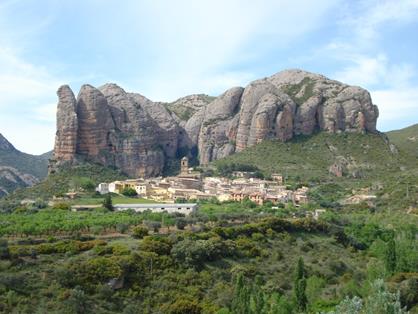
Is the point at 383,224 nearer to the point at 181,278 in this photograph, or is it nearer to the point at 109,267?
the point at 181,278

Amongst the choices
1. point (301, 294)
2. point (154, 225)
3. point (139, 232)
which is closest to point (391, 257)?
point (301, 294)

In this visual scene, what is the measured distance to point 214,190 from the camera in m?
94.4

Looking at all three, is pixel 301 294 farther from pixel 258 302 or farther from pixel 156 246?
pixel 156 246

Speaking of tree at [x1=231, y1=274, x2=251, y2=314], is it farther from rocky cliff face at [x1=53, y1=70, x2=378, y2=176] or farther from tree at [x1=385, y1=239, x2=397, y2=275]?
rocky cliff face at [x1=53, y1=70, x2=378, y2=176]

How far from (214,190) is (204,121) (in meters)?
47.2

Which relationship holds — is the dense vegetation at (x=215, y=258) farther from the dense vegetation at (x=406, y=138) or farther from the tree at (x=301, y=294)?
the dense vegetation at (x=406, y=138)

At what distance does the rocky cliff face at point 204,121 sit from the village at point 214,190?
18.9m

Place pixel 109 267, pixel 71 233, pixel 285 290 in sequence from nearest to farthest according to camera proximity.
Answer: pixel 109 267, pixel 285 290, pixel 71 233

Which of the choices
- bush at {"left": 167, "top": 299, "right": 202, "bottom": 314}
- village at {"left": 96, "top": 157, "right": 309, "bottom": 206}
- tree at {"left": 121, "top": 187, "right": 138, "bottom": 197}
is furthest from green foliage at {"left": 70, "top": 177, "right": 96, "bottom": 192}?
bush at {"left": 167, "top": 299, "right": 202, "bottom": 314}

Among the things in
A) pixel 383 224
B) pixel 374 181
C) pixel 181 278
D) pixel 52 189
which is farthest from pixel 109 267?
pixel 374 181

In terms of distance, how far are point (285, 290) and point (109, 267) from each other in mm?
14152

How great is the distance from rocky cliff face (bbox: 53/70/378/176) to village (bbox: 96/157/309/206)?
18.9 meters

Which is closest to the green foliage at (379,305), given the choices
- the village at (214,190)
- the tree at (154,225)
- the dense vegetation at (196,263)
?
the dense vegetation at (196,263)

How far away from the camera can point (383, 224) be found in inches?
2628
